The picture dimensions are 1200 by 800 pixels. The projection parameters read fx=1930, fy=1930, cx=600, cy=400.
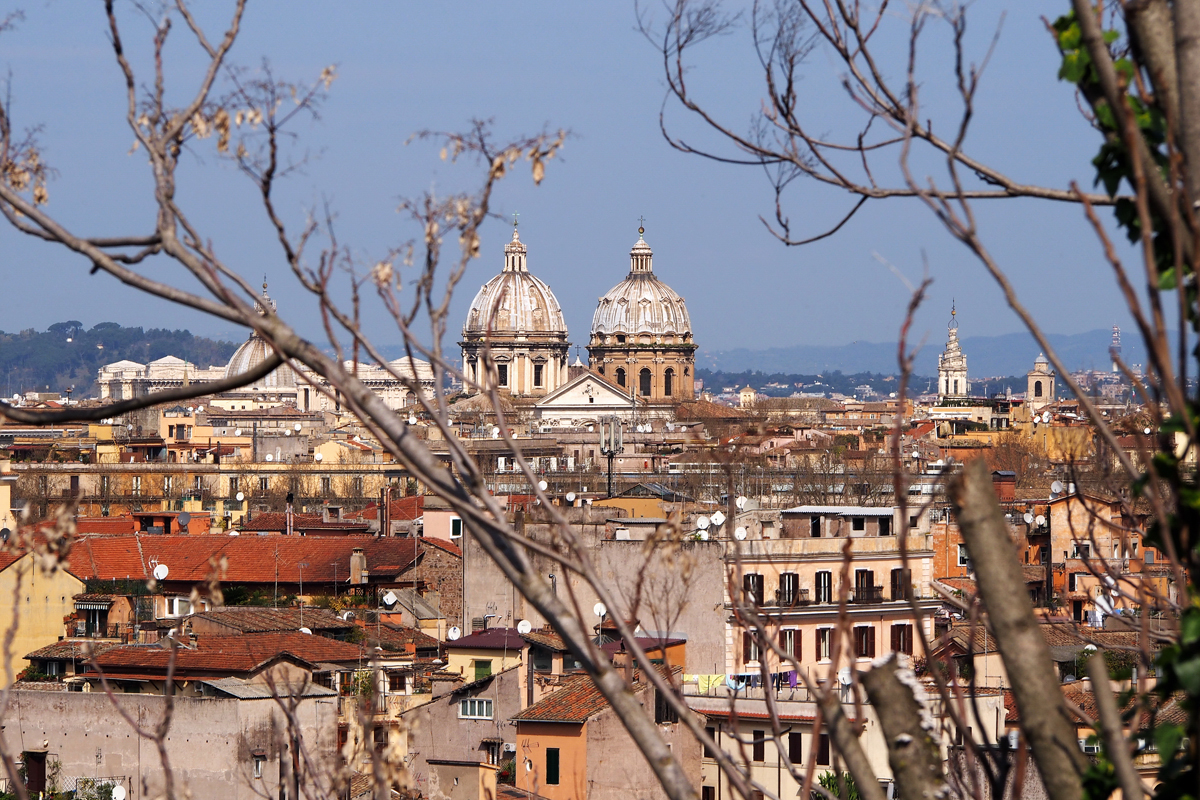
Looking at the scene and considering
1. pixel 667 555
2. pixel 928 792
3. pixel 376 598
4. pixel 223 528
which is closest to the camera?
pixel 928 792

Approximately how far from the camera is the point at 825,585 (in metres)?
22.8

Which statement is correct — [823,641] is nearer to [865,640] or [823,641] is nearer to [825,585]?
[865,640]

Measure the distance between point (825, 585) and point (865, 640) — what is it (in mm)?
793

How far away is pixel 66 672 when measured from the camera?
73.7ft

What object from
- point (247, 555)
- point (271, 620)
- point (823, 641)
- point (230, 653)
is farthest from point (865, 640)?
point (247, 555)

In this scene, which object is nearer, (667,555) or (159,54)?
(159,54)

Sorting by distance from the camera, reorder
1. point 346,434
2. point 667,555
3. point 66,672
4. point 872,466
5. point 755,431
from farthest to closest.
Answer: point 346,434 < point 872,466 < point 66,672 < point 755,431 < point 667,555

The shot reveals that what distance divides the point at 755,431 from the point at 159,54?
7.71 ft

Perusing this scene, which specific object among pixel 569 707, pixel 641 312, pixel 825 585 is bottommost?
pixel 569 707

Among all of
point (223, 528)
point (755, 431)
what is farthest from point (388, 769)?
point (223, 528)

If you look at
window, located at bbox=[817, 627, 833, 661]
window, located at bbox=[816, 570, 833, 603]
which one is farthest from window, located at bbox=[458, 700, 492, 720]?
window, located at bbox=[816, 570, 833, 603]

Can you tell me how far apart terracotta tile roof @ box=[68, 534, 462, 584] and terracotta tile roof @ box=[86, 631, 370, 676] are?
29.0 feet

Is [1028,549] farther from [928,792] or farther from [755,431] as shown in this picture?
[928,792]

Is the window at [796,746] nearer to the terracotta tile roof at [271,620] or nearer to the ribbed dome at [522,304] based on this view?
the terracotta tile roof at [271,620]
